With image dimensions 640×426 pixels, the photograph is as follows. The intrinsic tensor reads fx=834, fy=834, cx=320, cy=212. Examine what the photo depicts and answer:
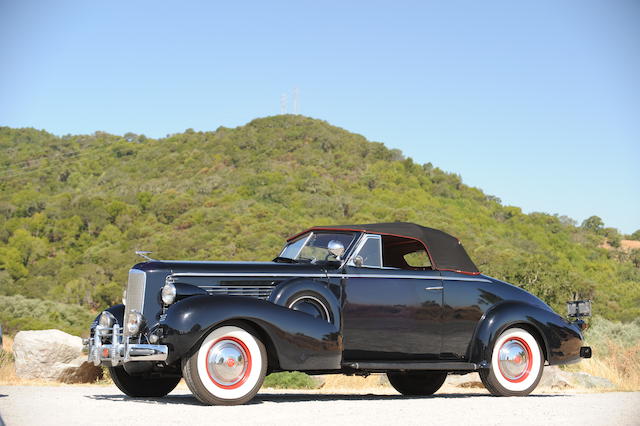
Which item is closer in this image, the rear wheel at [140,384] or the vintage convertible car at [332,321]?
the vintage convertible car at [332,321]

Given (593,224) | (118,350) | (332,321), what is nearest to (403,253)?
(332,321)

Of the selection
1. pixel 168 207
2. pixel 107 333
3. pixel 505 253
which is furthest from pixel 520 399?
pixel 168 207

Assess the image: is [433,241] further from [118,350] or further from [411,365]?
[118,350]

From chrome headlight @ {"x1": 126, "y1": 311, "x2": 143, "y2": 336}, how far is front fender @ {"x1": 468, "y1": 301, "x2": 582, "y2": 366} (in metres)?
4.04

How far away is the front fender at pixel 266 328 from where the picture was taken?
27.0ft

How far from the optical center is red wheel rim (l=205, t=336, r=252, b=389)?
841cm

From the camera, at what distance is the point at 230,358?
8.46 meters

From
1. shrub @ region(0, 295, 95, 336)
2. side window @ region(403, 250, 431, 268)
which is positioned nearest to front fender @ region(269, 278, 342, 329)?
side window @ region(403, 250, 431, 268)

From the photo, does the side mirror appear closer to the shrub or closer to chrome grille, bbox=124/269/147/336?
chrome grille, bbox=124/269/147/336

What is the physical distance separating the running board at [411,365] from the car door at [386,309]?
3.3 inches

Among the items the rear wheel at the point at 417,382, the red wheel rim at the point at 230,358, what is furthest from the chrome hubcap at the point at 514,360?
the red wheel rim at the point at 230,358

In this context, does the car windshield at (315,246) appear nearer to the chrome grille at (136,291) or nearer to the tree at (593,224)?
the chrome grille at (136,291)

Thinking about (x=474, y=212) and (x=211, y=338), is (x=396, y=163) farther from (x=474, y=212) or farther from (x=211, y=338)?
(x=211, y=338)

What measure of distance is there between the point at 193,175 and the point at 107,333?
300 ft
